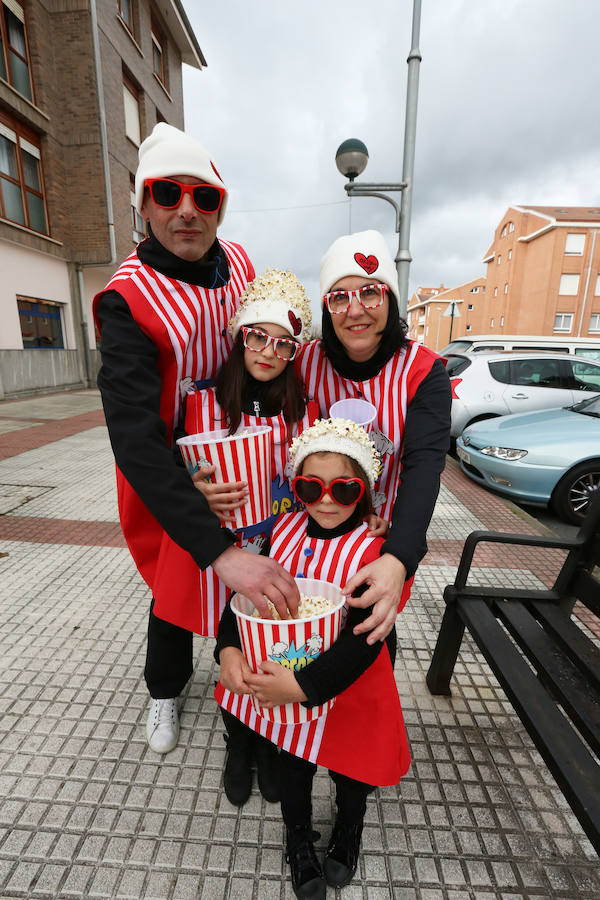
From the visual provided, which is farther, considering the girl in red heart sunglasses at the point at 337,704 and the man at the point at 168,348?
the girl in red heart sunglasses at the point at 337,704

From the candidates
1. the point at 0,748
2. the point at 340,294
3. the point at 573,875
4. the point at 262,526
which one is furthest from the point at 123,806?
the point at 340,294

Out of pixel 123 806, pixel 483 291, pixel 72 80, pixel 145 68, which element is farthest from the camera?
pixel 483 291

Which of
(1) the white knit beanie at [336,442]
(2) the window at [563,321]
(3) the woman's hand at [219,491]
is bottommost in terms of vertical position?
(3) the woman's hand at [219,491]

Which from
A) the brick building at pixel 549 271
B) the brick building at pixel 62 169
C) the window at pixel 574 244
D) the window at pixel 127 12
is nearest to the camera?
the brick building at pixel 62 169

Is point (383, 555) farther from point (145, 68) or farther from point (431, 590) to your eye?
point (145, 68)

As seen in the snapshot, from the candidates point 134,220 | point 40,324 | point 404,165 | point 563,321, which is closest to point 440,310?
point 563,321

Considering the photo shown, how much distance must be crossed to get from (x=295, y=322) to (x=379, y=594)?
93 cm

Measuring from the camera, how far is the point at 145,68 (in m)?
15.4

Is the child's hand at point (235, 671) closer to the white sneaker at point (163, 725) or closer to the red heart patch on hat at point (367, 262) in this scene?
the white sneaker at point (163, 725)

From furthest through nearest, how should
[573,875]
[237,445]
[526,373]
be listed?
[526,373] → [573,875] → [237,445]

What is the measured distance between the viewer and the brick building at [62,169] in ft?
37.1

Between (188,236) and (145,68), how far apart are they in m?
19.1

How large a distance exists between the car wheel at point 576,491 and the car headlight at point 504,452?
1.53ft

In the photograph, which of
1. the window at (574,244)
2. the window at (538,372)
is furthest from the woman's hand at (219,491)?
the window at (574,244)
